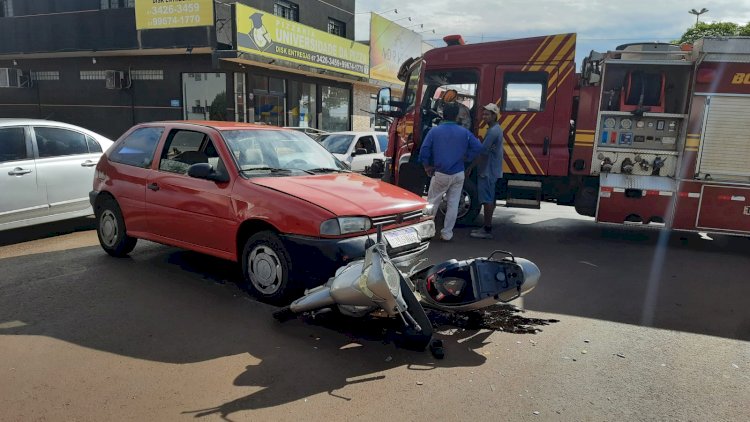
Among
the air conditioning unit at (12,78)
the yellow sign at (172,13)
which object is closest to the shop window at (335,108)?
the yellow sign at (172,13)

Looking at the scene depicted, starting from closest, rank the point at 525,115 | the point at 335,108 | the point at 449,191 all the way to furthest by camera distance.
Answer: the point at 449,191 < the point at 525,115 < the point at 335,108

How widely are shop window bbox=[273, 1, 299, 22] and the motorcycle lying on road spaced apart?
1771 cm

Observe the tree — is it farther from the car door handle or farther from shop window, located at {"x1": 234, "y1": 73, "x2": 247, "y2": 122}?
the car door handle

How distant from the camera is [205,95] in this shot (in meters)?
17.6

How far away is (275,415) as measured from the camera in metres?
2.95

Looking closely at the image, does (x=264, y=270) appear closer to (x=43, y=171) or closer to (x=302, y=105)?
(x=43, y=171)

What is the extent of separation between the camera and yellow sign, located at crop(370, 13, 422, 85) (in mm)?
25067

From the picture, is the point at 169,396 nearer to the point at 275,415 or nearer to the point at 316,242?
the point at 275,415

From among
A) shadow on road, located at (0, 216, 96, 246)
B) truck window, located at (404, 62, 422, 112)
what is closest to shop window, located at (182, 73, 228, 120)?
shadow on road, located at (0, 216, 96, 246)

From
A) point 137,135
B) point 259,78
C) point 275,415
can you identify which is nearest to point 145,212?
point 137,135

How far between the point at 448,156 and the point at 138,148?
3.94 m

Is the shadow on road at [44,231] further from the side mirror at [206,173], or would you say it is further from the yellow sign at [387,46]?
the yellow sign at [387,46]

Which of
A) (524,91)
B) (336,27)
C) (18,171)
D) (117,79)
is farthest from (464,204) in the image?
(336,27)

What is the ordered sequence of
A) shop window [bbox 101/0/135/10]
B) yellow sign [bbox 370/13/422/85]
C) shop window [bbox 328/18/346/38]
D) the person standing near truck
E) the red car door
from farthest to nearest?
yellow sign [bbox 370/13/422/85], shop window [bbox 328/18/346/38], shop window [bbox 101/0/135/10], the person standing near truck, the red car door
